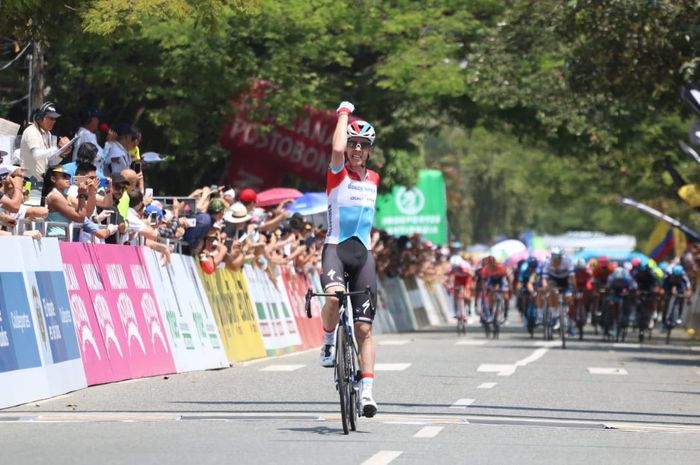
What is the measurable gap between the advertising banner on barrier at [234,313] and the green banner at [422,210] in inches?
1435

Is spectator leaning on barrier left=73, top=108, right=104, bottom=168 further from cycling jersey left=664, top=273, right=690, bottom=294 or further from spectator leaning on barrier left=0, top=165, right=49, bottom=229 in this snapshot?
cycling jersey left=664, top=273, right=690, bottom=294

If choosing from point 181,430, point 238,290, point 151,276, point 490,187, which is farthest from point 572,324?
point 490,187

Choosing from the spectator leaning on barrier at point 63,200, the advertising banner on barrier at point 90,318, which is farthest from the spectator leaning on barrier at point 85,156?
the advertising banner on barrier at point 90,318

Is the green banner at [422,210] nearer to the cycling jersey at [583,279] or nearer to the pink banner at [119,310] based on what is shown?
the cycling jersey at [583,279]

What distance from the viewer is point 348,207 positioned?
1261 cm

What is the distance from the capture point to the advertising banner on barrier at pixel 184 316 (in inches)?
762

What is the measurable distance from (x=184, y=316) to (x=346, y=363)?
8.08m

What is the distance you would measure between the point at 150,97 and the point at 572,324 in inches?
415

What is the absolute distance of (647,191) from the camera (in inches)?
2520

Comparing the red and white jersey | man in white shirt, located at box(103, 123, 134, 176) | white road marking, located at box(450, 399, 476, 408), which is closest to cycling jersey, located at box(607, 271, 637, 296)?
man in white shirt, located at box(103, 123, 134, 176)

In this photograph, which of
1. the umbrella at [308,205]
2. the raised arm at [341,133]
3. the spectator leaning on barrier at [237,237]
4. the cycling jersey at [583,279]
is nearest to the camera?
the raised arm at [341,133]

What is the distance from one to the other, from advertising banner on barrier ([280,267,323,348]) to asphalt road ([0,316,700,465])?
21.7 feet

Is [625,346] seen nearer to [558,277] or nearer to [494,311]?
[558,277]

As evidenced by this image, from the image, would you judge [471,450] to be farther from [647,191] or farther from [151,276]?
[647,191]
